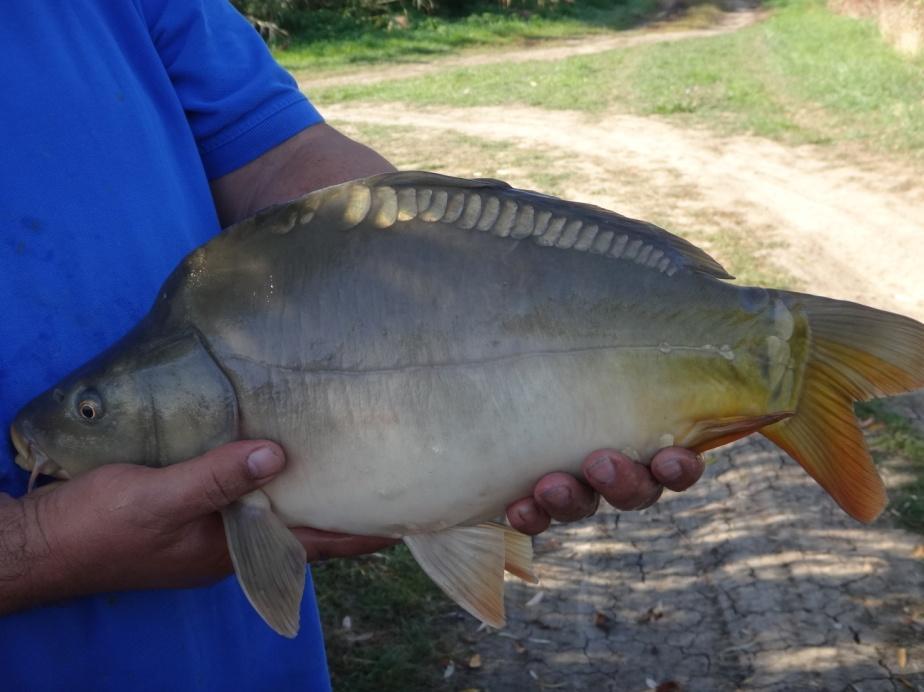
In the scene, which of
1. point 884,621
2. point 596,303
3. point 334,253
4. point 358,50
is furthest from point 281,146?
point 358,50

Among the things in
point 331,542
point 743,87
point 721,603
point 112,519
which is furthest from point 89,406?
point 743,87

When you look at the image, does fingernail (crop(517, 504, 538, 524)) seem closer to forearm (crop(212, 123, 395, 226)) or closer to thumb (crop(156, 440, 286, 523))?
thumb (crop(156, 440, 286, 523))

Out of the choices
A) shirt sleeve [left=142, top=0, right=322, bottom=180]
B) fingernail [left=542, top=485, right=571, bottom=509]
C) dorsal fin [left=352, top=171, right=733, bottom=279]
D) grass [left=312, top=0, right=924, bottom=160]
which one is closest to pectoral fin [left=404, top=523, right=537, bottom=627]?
fingernail [left=542, top=485, right=571, bottom=509]

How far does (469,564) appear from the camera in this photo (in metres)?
1.80

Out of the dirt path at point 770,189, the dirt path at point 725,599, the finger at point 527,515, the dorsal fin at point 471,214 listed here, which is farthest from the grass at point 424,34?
the finger at point 527,515

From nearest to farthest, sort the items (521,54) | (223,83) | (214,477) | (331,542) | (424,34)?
(214,477) → (331,542) → (223,83) → (521,54) → (424,34)

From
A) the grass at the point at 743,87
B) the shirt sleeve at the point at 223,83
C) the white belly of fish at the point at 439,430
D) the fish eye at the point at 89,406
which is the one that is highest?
the shirt sleeve at the point at 223,83

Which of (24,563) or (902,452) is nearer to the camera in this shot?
(24,563)

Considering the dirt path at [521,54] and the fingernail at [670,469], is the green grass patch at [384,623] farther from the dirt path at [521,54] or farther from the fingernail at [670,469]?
the dirt path at [521,54]

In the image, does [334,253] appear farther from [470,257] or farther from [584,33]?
[584,33]

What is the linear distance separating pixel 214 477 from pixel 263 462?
78 millimetres

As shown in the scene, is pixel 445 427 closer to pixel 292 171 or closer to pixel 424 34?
pixel 292 171

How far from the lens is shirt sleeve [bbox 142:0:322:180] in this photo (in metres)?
2.08

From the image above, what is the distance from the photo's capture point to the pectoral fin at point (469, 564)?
178 centimetres
